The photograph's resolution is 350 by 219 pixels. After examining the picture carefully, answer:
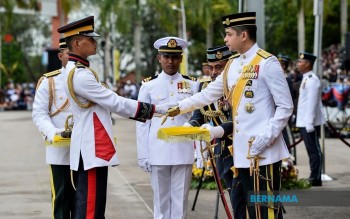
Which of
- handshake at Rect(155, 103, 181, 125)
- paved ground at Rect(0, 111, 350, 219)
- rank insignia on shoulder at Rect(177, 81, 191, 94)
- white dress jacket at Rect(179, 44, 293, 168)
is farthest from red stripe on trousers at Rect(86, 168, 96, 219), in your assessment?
paved ground at Rect(0, 111, 350, 219)

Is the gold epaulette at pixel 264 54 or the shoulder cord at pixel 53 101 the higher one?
the gold epaulette at pixel 264 54

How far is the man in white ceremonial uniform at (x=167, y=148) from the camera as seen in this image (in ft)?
28.4

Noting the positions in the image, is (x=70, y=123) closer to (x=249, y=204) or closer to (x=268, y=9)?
(x=249, y=204)

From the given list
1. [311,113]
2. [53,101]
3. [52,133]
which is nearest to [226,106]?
[52,133]

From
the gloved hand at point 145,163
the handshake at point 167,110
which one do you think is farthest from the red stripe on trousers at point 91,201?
the gloved hand at point 145,163

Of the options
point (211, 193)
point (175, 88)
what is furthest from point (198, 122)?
point (211, 193)

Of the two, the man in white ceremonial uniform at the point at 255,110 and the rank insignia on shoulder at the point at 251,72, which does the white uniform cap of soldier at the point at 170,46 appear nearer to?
the man in white ceremonial uniform at the point at 255,110

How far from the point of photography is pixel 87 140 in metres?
7.37

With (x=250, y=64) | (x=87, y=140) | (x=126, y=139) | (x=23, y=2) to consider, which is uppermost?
(x=23, y=2)

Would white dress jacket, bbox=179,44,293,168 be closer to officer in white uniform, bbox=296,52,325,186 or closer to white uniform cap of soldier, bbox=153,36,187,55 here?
white uniform cap of soldier, bbox=153,36,187,55

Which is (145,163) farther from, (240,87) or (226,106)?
(240,87)

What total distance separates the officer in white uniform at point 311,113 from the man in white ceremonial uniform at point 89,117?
20.4 ft

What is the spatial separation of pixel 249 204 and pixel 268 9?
251ft

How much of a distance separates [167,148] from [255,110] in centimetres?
189
